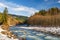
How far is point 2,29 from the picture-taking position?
15.3 ft

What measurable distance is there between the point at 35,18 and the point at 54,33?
739 mm

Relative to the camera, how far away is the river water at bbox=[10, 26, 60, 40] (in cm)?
439

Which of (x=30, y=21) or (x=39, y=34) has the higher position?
(x=30, y=21)

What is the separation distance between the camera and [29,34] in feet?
14.9

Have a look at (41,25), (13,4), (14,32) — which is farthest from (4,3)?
(41,25)

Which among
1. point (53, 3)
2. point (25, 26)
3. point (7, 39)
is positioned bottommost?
point (7, 39)

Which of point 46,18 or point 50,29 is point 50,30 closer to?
point 50,29

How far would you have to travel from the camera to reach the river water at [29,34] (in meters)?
4.39

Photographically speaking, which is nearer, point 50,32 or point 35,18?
point 35,18

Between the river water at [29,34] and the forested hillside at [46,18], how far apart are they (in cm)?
40

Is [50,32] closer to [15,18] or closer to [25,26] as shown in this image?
[25,26]

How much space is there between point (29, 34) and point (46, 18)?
74cm

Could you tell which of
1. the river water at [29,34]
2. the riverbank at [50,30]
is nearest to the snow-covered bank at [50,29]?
the riverbank at [50,30]

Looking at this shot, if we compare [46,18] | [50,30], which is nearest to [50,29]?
[50,30]
